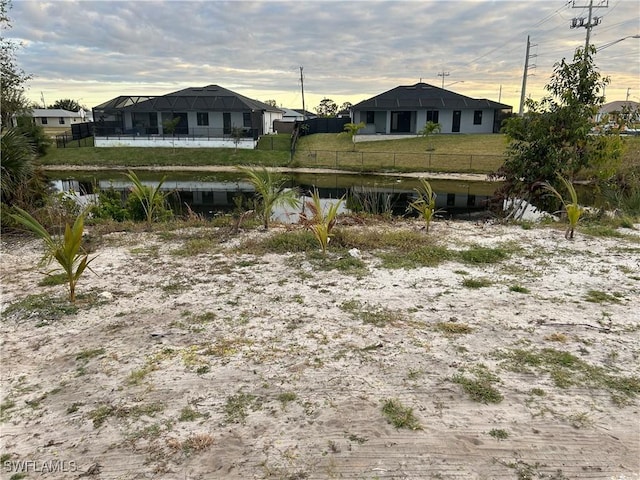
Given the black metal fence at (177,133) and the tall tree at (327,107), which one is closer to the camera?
the black metal fence at (177,133)

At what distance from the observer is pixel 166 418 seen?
9.61ft

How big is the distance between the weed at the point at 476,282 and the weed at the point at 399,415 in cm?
261

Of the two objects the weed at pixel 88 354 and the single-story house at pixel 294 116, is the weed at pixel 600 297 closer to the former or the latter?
the weed at pixel 88 354

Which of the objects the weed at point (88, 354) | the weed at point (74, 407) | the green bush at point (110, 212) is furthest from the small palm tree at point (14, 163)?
the weed at point (74, 407)

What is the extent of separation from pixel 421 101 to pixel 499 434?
34.1 meters

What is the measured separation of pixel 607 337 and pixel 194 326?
3744 mm

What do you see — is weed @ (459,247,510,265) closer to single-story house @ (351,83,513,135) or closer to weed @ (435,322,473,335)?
weed @ (435,322,473,335)

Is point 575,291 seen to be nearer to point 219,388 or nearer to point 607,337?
point 607,337

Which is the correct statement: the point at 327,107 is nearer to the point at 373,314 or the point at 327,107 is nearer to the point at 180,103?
the point at 180,103

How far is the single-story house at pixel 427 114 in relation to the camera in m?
33.4

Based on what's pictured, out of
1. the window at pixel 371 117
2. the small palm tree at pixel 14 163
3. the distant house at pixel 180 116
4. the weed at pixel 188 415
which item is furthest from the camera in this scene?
the window at pixel 371 117

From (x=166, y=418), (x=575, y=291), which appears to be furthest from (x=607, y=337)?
(x=166, y=418)

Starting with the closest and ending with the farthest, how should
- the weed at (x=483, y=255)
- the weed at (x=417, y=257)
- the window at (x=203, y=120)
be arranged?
1. the weed at (x=417, y=257)
2. the weed at (x=483, y=255)
3. the window at (x=203, y=120)

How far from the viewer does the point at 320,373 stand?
3441mm
